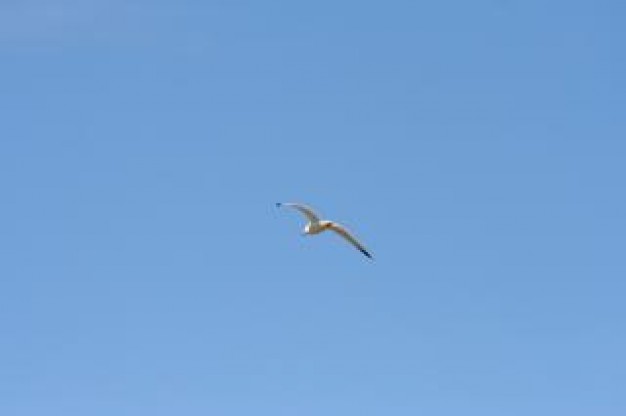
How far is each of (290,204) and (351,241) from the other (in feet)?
20.5

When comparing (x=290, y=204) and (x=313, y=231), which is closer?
(x=290, y=204)

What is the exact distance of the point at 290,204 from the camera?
87.4 m

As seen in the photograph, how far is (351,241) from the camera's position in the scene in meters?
91.0

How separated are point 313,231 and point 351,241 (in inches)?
199

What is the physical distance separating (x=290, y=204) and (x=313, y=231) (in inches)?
322

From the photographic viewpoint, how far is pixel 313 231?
9519cm
